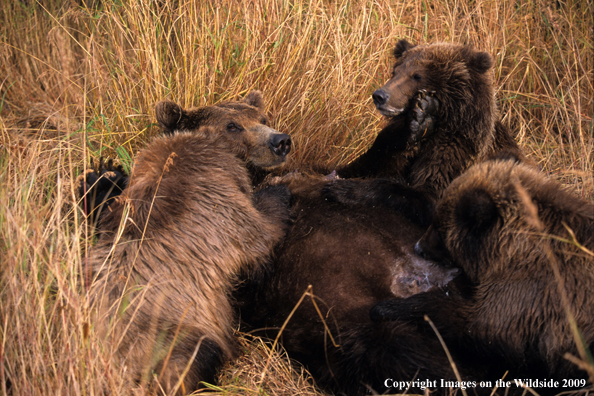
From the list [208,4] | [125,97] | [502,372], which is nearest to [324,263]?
[502,372]

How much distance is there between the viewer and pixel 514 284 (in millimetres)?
3035

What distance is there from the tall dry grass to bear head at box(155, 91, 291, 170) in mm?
555

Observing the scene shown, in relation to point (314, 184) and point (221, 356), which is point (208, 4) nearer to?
point (314, 184)

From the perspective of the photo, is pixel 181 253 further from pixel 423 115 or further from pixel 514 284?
pixel 423 115

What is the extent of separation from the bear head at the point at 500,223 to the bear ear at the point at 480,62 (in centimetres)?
125

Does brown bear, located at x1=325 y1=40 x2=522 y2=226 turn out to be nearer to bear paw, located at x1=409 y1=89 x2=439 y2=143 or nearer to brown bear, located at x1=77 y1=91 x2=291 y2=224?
bear paw, located at x1=409 y1=89 x2=439 y2=143

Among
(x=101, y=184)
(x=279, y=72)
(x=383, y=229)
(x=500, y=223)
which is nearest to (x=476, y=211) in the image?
(x=500, y=223)

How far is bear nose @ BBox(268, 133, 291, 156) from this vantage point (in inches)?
169

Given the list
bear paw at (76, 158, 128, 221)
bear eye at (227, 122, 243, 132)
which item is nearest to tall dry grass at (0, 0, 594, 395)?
bear paw at (76, 158, 128, 221)

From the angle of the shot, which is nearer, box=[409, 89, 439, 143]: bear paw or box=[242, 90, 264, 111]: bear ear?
box=[409, 89, 439, 143]: bear paw

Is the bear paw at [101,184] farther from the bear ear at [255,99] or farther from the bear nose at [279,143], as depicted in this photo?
the bear ear at [255,99]

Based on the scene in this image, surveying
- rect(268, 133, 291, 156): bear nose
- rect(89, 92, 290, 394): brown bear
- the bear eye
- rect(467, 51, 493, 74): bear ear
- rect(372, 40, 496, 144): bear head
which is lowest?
rect(89, 92, 290, 394): brown bear

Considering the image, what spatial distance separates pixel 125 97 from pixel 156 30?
0.67 m

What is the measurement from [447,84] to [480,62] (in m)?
0.31
